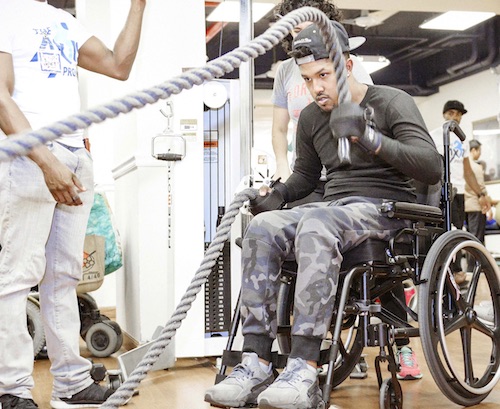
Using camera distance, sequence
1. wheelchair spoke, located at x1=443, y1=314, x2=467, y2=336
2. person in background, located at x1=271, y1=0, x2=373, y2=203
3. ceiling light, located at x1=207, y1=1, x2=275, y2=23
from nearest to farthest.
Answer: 1. wheelchair spoke, located at x1=443, y1=314, x2=467, y2=336
2. person in background, located at x1=271, y1=0, x2=373, y2=203
3. ceiling light, located at x1=207, y1=1, x2=275, y2=23

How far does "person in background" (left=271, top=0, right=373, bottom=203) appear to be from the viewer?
262 centimetres

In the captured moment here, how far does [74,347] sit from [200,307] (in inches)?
38.9

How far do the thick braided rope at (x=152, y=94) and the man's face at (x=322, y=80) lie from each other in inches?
13.0

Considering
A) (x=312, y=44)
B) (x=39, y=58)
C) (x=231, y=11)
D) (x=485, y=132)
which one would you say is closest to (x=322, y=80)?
(x=312, y=44)

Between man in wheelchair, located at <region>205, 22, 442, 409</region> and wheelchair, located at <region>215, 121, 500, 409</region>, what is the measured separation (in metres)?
0.04

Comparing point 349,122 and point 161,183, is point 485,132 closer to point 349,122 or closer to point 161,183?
point 161,183

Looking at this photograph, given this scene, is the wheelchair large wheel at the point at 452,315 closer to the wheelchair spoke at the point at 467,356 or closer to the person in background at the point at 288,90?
the wheelchair spoke at the point at 467,356

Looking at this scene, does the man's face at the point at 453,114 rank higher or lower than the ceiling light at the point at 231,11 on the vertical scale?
lower

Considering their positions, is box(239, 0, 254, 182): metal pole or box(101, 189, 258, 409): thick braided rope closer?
box(101, 189, 258, 409): thick braided rope

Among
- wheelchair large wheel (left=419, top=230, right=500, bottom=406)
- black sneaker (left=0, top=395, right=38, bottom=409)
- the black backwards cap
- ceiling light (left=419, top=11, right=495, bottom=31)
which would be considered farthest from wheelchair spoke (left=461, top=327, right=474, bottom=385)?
ceiling light (left=419, top=11, right=495, bottom=31)

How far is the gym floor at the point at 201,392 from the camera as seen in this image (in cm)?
231

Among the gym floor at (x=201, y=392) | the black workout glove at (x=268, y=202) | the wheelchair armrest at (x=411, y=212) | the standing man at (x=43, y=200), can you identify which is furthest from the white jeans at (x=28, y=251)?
the wheelchair armrest at (x=411, y=212)

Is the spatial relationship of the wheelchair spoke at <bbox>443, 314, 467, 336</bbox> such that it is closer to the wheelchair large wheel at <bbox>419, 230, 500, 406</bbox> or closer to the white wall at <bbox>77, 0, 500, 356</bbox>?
the wheelchair large wheel at <bbox>419, 230, 500, 406</bbox>

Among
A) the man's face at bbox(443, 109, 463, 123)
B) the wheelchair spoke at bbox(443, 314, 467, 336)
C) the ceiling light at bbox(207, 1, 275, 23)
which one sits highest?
the ceiling light at bbox(207, 1, 275, 23)
